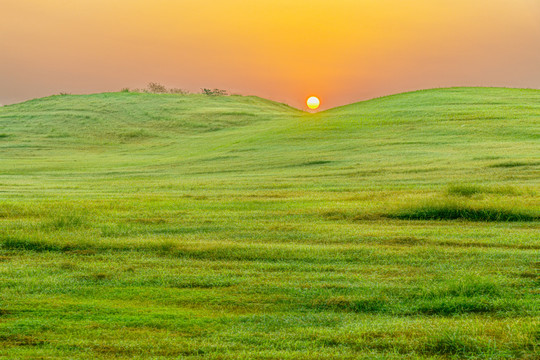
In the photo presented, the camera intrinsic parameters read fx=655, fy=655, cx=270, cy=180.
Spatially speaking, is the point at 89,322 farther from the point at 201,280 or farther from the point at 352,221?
the point at 352,221

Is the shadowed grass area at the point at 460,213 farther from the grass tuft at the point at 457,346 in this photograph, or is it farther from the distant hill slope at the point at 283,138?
the grass tuft at the point at 457,346

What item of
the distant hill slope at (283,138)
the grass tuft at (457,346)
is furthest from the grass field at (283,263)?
the distant hill slope at (283,138)

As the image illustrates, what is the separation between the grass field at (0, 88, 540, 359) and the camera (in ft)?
20.6

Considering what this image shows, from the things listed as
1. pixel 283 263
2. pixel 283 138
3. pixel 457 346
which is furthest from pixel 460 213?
pixel 283 138

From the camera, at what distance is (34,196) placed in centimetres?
1898

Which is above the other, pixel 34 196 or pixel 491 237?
pixel 34 196

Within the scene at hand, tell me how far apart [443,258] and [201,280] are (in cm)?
359

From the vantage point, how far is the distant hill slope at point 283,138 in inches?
995

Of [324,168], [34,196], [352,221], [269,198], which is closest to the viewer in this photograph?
[352,221]

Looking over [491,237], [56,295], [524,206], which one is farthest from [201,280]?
[524,206]

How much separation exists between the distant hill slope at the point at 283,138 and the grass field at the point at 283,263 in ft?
1.70

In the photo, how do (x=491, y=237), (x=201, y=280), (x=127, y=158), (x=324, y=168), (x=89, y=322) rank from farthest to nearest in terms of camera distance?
1. (x=127, y=158)
2. (x=324, y=168)
3. (x=491, y=237)
4. (x=201, y=280)
5. (x=89, y=322)

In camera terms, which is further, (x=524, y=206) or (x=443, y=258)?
(x=524, y=206)

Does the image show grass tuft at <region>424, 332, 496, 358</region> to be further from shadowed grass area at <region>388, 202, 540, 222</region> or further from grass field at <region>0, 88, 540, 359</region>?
shadowed grass area at <region>388, 202, 540, 222</region>
